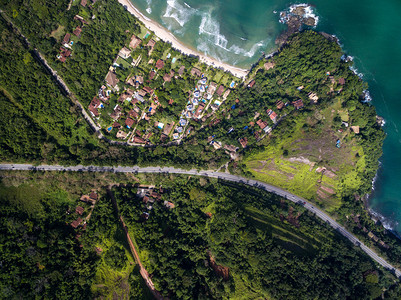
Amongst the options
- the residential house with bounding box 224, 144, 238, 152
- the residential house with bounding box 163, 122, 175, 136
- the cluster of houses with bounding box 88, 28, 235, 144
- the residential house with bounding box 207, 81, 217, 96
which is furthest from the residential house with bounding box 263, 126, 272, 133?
the residential house with bounding box 163, 122, 175, 136

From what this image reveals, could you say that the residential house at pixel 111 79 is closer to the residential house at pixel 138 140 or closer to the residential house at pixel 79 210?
the residential house at pixel 138 140

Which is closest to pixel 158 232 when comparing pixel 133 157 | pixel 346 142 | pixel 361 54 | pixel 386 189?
pixel 133 157

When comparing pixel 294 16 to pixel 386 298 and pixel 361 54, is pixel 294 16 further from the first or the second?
pixel 386 298

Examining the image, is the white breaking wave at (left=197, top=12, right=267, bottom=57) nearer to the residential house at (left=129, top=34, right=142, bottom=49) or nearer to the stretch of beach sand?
the stretch of beach sand

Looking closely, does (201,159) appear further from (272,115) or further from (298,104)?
(298,104)

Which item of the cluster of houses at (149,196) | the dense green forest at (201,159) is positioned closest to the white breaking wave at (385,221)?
the dense green forest at (201,159)
